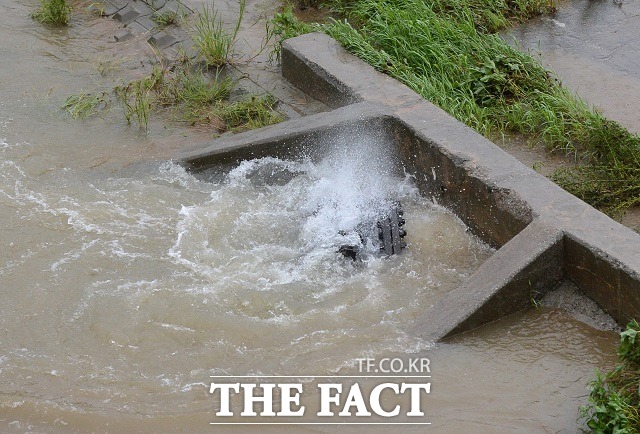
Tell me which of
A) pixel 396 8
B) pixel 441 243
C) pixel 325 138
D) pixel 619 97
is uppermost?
pixel 396 8

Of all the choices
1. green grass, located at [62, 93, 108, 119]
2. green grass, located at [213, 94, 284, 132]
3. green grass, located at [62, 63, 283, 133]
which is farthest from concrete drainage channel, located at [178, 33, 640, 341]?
green grass, located at [62, 93, 108, 119]

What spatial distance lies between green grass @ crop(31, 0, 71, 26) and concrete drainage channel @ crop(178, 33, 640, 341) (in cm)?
236

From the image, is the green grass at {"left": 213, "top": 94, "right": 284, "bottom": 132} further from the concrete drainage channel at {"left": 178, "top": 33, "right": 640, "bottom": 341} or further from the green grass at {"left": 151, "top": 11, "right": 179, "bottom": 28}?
the green grass at {"left": 151, "top": 11, "right": 179, "bottom": 28}

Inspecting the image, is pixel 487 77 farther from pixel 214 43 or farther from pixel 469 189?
pixel 214 43

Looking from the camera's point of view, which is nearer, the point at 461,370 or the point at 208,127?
the point at 461,370


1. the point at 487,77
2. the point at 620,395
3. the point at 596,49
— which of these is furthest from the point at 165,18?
the point at 620,395

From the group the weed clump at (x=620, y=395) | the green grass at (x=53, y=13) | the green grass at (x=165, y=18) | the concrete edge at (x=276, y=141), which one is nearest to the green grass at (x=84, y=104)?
the concrete edge at (x=276, y=141)

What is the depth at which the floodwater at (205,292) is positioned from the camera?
4.10m

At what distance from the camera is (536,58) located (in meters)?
6.86

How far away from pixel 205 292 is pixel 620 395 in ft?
7.19

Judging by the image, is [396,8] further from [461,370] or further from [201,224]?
[461,370]

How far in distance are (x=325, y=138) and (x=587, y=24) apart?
9.57 feet

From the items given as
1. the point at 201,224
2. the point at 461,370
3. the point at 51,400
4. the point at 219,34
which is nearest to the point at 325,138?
the point at 201,224

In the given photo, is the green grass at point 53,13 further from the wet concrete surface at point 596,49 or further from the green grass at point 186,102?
the wet concrete surface at point 596,49
